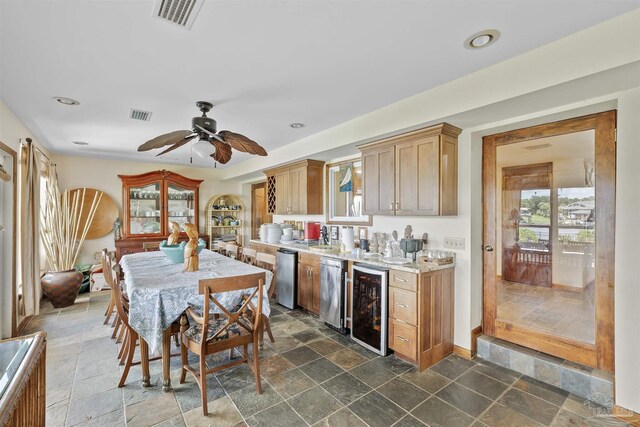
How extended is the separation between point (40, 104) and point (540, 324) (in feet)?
16.9

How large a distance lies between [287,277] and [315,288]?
61cm

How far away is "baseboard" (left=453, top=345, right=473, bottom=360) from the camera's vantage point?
2.83 metres

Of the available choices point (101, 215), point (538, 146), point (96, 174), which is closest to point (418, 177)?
point (538, 146)

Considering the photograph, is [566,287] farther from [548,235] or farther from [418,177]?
[418,177]

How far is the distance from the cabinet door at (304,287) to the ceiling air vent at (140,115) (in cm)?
256

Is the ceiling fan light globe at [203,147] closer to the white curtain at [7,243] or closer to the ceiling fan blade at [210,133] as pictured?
the ceiling fan blade at [210,133]

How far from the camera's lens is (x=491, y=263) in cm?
293

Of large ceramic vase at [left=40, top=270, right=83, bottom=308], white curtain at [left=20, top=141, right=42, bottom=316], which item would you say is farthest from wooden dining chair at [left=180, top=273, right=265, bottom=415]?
large ceramic vase at [left=40, top=270, right=83, bottom=308]

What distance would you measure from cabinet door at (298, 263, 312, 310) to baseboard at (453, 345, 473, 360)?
5.82 ft

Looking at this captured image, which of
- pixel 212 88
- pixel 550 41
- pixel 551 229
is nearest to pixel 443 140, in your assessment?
pixel 550 41

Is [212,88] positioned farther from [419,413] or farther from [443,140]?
[419,413]

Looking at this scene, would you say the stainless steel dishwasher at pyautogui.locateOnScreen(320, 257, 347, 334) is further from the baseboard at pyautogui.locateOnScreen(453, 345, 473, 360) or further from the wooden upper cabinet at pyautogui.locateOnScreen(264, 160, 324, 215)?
the wooden upper cabinet at pyautogui.locateOnScreen(264, 160, 324, 215)

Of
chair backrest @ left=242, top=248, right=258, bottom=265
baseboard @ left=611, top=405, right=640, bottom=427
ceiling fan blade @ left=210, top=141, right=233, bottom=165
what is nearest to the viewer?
baseboard @ left=611, top=405, right=640, bottom=427

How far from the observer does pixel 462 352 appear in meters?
2.89
